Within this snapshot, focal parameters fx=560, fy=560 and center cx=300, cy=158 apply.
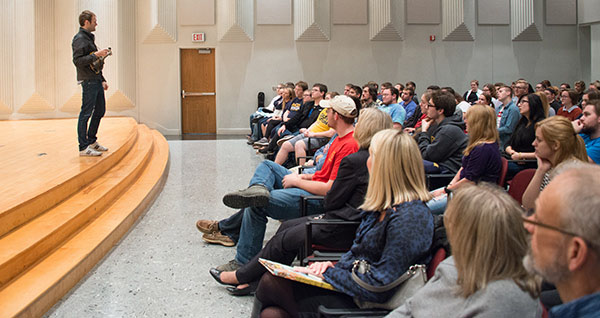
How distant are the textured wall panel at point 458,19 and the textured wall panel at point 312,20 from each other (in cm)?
284

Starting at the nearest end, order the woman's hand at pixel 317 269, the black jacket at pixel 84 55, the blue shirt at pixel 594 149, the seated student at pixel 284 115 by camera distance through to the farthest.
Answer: the woman's hand at pixel 317 269 → the blue shirt at pixel 594 149 → the black jacket at pixel 84 55 → the seated student at pixel 284 115

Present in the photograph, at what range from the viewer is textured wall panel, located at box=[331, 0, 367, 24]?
13289mm

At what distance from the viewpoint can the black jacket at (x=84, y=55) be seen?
5.54 m

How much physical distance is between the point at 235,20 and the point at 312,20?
1.80 metres

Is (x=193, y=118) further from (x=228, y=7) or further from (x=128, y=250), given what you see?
(x=128, y=250)

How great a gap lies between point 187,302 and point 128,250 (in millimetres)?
1132

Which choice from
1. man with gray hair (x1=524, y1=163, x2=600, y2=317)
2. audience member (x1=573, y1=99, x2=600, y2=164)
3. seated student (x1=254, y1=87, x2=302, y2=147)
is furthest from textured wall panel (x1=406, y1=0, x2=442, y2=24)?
man with gray hair (x1=524, y1=163, x2=600, y2=317)

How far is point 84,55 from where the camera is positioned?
5617 mm

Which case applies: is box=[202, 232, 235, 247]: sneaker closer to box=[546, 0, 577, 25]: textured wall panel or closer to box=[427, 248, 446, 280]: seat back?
box=[427, 248, 446, 280]: seat back

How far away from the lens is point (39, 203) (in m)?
3.87

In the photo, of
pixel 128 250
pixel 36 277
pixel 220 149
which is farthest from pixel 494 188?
pixel 220 149

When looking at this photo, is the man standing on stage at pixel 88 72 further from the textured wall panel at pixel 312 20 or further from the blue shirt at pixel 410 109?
the textured wall panel at pixel 312 20

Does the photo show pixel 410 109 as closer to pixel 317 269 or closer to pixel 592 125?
pixel 592 125

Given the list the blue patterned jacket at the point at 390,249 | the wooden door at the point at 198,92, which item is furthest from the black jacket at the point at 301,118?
the wooden door at the point at 198,92
